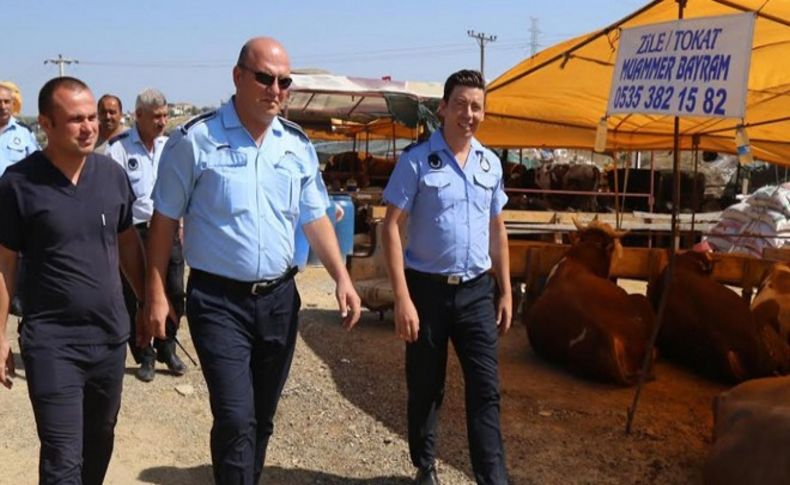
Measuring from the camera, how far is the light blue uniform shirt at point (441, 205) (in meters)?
4.15

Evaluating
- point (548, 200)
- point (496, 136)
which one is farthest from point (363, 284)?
point (548, 200)

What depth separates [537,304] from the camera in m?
7.29

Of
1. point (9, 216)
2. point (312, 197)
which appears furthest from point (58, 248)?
point (312, 197)

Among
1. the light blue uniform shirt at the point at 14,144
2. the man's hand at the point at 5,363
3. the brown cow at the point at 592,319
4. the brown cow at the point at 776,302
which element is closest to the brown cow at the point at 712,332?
the brown cow at the point at 776,302

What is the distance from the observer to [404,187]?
13.7 ft

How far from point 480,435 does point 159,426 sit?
2.28 m

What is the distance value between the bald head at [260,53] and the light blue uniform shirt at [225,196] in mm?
222

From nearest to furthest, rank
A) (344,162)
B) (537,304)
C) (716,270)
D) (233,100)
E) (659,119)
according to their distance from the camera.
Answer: (233,100) → (537,304) → (716,270) → (659,119) → (344,162)

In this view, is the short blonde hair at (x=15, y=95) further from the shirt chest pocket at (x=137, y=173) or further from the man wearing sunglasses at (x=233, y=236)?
the man wearing sunglasses at (x=233, y=236)

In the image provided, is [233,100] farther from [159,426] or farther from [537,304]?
[537,304]

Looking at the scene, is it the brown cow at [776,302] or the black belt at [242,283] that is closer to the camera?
the black belt at [242,283]

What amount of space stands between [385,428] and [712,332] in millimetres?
2857

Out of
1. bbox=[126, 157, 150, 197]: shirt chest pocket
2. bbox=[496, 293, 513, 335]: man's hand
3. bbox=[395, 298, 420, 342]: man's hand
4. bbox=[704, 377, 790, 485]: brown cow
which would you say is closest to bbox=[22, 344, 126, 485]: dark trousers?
bbox=[395, 298, 420, 342]: man's hand

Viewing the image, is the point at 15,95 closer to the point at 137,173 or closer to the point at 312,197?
the point at 137,173
